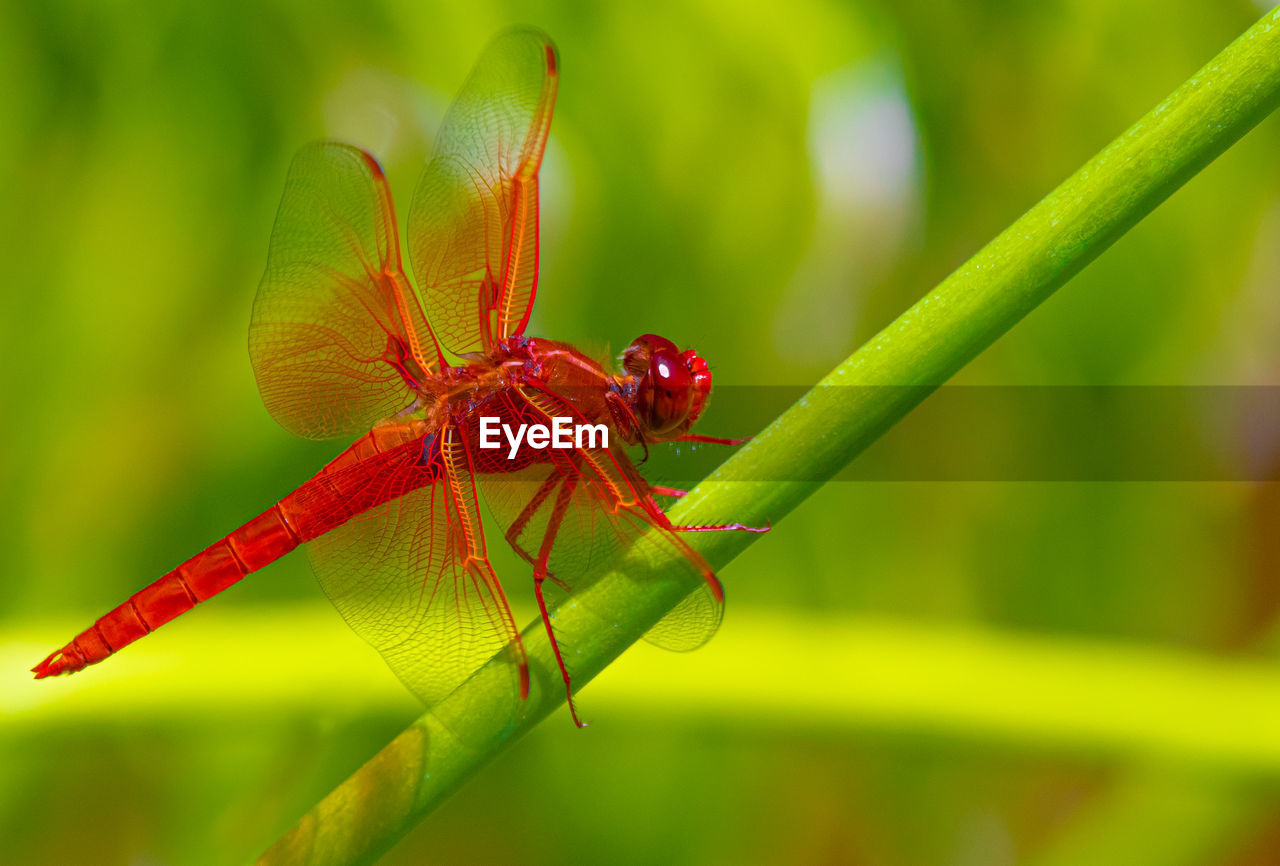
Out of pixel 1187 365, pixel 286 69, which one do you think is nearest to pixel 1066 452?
pixel 1187 365

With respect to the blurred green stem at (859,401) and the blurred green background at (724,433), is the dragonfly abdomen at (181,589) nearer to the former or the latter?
the blurred green background at (724,433)

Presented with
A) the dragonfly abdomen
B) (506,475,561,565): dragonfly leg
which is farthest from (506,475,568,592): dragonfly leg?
the dragonfly abdomen

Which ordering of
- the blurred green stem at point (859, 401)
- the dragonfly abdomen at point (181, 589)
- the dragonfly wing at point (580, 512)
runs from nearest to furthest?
the blurred green stem at point (859, 401) → the dragonfly wing at point (580, 512) → the dragonfly abdomen at point (181, 589)

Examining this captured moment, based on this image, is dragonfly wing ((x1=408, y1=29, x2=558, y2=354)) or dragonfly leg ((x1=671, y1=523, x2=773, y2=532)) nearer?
dragonfly leg ((x1=671, y1=523, x2=773, y2=532))

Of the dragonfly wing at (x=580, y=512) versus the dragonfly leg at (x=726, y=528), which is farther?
the dragonfly wing at (x=580, y=512)

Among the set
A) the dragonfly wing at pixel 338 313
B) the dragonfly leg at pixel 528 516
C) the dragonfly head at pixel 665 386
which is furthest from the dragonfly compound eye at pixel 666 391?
the dragonfly wing at pixel 338 313

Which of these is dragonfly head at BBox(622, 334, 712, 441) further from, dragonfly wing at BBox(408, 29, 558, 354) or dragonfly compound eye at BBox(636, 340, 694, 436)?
dragonfly wing at BBox(408, 29, 558, 354)
